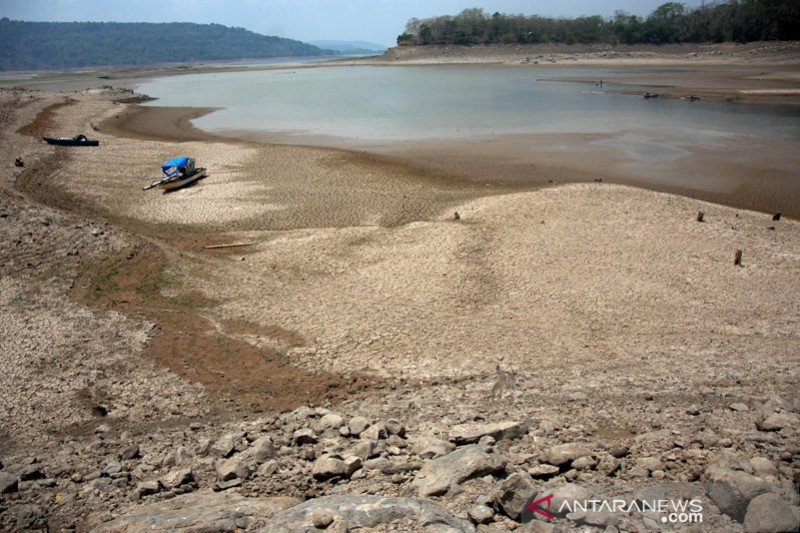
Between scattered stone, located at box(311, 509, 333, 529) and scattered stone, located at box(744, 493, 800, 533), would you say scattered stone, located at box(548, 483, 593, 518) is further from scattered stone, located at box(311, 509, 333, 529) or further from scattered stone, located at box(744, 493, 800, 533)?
scattered stone, located at box(311, 509, 333, 529)

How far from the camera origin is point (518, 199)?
Answer: 16734mm

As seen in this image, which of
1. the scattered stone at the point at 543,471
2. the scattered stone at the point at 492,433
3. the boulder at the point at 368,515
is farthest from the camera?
the scattered stone at the point at 492,433

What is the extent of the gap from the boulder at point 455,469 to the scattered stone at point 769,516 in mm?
2097

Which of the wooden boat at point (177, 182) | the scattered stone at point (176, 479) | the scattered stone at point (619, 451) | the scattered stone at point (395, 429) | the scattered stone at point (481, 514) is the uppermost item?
the wooden boat at point (177, 182)

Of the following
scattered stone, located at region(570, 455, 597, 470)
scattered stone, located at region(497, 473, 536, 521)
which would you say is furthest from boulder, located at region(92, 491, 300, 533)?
scattered stone, located at region(570, 455, 597, 470)

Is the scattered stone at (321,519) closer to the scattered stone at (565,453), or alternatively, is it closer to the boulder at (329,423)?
the boulder at (329,423)

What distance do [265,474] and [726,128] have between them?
1232 inches

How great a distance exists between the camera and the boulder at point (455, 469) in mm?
5418

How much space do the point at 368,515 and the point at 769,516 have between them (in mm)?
3154

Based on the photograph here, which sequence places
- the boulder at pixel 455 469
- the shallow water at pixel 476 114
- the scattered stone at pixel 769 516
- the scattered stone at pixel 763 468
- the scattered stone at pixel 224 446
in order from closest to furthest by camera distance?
the scattered stone at pixel 769 516, the scattered stone at pixel 763 468, the boulder at pixel 455 469, the scattered stone at pixel 224 446, the shallow water at pixel 476 114

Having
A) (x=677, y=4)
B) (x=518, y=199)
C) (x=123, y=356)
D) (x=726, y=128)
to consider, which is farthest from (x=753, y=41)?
(x=123, y=356)

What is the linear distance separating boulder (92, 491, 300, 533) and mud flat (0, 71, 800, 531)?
0.04m

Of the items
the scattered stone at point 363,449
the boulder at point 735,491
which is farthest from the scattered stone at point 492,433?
the boulder at point 735,491

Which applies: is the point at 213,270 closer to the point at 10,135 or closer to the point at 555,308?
the point at 555,308
